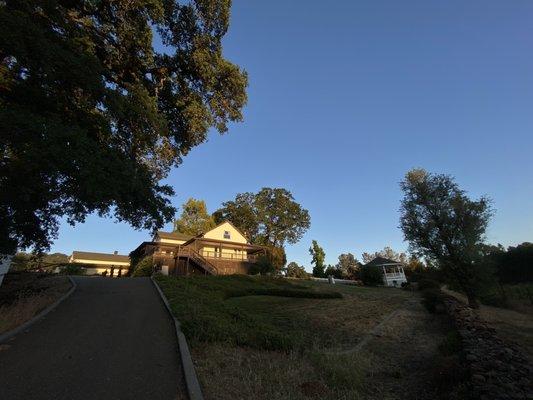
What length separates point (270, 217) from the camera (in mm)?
63781

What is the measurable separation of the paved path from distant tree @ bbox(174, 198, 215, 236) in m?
49.6

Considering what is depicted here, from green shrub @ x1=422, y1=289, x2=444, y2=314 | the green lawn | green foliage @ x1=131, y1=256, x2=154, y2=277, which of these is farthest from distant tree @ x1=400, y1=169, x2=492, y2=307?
green foliage @ x1=131, y1=256, x2=154, y2=277

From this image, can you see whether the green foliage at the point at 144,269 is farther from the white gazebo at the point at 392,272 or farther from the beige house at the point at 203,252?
the white gazebo at the point at 392,272

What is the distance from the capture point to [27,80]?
11047 mm

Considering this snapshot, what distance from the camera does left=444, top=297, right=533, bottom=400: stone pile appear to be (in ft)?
17.0

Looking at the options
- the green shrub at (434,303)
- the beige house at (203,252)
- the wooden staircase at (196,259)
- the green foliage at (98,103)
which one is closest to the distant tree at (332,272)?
the beige house at (203,252)

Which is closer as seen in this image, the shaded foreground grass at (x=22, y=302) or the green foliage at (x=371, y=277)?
the shaded foreground grass at (x=22, y=302)

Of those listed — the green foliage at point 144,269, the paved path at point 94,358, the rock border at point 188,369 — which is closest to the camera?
the rock border at point 188,369

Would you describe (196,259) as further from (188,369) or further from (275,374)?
(275,374)

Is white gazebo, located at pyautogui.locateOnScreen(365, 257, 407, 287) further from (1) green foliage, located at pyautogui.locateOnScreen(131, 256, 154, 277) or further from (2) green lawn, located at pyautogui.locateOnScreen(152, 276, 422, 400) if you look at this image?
(2) green lawn, located at pyautogui.locateOnScreen(152, 276, 422, 400)

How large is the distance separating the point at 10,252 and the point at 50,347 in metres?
5.87

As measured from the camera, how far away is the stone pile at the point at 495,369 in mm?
5188

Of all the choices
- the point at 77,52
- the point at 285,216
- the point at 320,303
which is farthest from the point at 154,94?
the point at 285,216

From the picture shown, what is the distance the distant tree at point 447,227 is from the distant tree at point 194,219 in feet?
135
